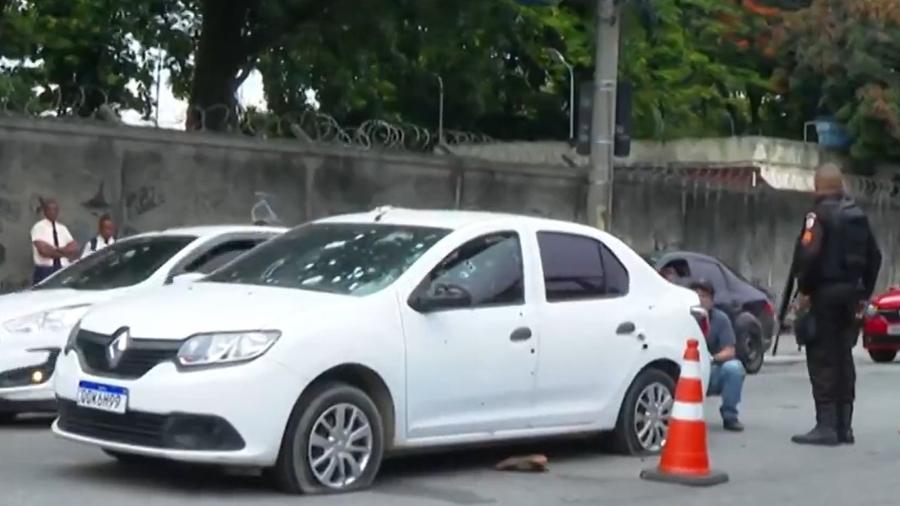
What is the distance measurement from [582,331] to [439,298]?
1.43 metres

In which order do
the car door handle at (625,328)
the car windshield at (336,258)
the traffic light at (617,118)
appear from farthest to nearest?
the traffic light at (617,118)
the car door handle at (625,328)
the car windshield at (336,258)

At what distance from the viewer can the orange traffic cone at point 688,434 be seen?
36.1ft

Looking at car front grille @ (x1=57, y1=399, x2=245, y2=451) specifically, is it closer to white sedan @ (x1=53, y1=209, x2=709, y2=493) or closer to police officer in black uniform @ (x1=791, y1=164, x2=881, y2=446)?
white sedan @ (x1=53, y1=209, x2=709, y2=493)

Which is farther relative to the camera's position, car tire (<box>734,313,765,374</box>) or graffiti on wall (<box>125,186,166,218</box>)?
graffiti on wall (<box>125,186,166,218</box>)

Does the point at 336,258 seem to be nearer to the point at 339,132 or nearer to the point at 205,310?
the point at 205,310

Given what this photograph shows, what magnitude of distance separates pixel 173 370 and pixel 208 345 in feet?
0.74

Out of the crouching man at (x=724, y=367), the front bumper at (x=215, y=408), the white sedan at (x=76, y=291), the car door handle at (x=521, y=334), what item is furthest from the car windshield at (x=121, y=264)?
the crouching man at (x=724, y=367)

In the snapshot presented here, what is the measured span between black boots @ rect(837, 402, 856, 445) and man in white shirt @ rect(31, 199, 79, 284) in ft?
30.4

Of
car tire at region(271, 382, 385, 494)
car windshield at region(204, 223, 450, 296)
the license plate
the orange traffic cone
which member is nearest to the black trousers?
the orange traffic cone

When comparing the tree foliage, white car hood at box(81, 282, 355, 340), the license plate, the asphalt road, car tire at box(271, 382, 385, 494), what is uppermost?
the tree foliage

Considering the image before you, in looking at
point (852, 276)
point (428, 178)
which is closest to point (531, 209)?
point (428, 178)

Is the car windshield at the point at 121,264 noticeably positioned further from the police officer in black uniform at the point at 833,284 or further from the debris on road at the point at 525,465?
the police officer in black uniform at the point at 833,284

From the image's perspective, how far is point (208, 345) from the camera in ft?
31.5

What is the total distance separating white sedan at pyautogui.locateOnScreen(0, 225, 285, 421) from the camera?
40.9 feet
